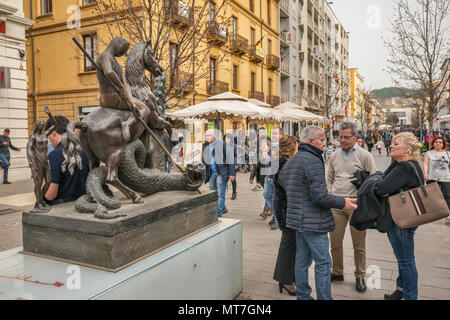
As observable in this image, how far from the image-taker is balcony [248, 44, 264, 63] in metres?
26.2

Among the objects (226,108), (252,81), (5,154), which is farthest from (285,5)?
(5,154)

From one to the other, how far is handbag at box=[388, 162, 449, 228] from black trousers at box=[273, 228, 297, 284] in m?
1.06

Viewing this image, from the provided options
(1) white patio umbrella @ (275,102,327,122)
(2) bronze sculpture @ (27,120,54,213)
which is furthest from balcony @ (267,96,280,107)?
(2) bronze sculpture @ (27,120,54,213)

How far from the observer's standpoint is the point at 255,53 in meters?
26.6

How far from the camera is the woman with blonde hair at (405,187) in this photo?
10.5 ft

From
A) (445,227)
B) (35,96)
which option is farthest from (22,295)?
(35,96)

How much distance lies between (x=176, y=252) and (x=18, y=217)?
572 cm

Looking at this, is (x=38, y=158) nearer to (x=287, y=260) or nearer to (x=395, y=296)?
(x=287, y=260)

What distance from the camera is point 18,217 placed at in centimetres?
683

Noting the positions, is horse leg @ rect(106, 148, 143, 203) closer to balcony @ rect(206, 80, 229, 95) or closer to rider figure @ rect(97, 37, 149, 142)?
rider figure @ rect(97, 37, 149, 142)

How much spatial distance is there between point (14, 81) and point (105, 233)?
12921 mm

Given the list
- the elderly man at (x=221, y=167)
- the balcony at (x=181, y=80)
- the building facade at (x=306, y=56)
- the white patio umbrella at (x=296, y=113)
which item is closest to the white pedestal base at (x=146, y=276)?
the elderly man at (x=221, y=167)

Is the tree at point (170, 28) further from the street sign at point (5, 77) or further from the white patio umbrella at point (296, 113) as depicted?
the white patio umbrella at point (296, 113)
